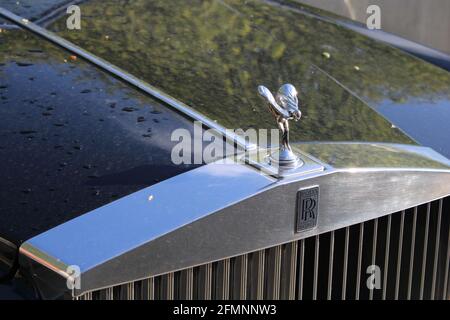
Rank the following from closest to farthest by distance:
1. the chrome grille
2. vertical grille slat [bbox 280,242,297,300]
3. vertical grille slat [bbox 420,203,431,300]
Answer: the chrome grille, vertical grille slat [bbox 280,242,297,300], vertical grille slat [bbox 420,203,431,300]

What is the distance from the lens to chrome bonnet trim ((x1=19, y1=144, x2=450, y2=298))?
67.4 inches

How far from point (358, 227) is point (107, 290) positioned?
24.3 inches

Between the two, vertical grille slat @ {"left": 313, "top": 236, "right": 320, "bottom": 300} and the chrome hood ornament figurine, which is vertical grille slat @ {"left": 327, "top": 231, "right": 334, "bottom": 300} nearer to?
vertical grille slat @ {"left": 313, "top": 236, "right": 320, "bottom": 300}

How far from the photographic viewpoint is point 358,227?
2043 millimetres

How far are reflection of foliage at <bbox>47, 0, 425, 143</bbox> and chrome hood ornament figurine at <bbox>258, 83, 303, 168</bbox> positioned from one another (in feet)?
0.55

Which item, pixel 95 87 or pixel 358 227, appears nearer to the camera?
pixel 358 227

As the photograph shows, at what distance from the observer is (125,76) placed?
2266mm

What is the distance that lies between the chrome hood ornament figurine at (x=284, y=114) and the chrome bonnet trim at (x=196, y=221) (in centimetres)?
5

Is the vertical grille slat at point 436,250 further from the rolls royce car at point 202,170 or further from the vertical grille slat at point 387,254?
the vertical grille slat at point 387,254

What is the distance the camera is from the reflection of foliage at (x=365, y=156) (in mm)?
2025

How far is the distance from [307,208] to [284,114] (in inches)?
8.2

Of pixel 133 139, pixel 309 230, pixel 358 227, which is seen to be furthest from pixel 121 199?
pixel 358 227

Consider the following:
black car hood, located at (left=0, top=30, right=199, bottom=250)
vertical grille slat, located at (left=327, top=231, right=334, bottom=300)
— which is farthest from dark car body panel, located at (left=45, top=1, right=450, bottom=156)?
vertical grille slat, located at (left=327, top=231, right=334, bottom=300)
